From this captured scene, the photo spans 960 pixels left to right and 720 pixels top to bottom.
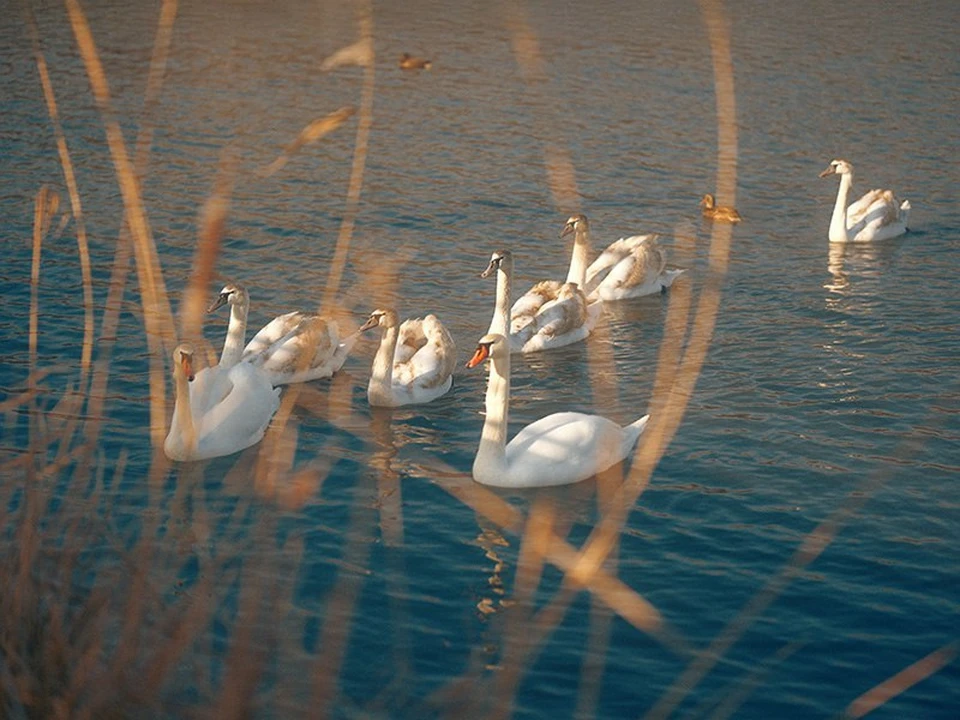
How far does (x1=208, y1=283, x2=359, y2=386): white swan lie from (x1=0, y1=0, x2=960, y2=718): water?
339 mm

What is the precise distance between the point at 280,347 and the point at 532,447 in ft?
12.0

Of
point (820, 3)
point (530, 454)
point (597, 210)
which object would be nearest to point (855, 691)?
point (530, 454)

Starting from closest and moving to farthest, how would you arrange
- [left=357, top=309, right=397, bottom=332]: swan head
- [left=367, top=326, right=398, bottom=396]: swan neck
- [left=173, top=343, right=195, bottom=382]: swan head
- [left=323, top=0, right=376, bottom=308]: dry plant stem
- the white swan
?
1. [left=323, top=0, right=376, bottom=308]: dry plant stem
2. [left=173, top=343, right=195, bottom=382]: swan head
3. [left=367, top=326, right=398, bottom=396]: swan neck
4. [left=357, top=309, right=397, bottom=332]: swan head
5. the white swan

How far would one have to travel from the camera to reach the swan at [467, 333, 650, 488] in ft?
38.7

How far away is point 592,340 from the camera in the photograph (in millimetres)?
15164

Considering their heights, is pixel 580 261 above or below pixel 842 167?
below

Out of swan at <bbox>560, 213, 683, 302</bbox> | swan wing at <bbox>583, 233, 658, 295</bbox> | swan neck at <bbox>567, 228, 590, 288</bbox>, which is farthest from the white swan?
swan wing at <bbox>583, 233, 658, 295</bbox>

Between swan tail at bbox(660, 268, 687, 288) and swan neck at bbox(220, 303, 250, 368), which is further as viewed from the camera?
swan tail at bbox(660, 268, 687, 288)

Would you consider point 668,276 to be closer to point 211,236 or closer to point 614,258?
point 614,258

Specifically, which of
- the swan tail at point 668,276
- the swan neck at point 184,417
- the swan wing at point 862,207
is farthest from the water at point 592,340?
the swan wing at point 862,207

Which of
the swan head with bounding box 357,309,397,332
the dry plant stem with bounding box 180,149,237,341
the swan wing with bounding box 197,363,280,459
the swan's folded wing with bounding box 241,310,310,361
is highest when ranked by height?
the dry plant stem with bounding box 180,149,237,341

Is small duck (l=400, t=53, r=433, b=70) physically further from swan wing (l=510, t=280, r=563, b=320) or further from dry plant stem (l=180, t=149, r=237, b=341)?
dry plant stem (l=180, t=149, r=237, b=341)

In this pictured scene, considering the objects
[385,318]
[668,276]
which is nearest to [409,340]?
[385,318]

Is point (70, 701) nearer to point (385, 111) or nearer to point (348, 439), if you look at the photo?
point (348, 439)
